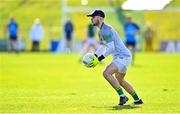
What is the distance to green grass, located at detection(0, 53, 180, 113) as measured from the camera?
55.8ft

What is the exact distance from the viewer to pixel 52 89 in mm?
22562

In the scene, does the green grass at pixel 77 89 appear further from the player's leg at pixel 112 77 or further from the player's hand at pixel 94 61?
the player's hand at pixel 94 61

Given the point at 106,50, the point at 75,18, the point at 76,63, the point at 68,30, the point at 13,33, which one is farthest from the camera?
the point at 75,18

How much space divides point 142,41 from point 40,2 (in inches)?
404

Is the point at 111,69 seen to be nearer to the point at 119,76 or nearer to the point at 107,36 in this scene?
the point at 119,76

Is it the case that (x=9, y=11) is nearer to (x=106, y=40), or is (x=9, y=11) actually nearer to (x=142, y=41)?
(x=142, y=41)

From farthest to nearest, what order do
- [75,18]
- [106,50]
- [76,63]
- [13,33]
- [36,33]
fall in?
[75,18] < [36,33] < [13,33] < [76,63] < [106,50]

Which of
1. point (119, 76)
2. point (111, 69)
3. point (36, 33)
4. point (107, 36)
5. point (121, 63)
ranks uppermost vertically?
point (107, 36)

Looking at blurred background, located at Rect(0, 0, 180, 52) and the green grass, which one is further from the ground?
the green grass

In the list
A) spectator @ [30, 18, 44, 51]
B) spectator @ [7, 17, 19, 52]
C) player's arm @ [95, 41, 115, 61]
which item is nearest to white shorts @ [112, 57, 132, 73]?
player's arm @ [95, 41, 115, 61]

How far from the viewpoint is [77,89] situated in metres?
22.6

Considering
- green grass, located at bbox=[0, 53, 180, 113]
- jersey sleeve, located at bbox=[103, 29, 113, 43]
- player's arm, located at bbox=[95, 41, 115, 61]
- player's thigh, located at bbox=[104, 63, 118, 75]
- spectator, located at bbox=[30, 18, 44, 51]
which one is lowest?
spectator, located at bbox=[30, 18, 44, 51]

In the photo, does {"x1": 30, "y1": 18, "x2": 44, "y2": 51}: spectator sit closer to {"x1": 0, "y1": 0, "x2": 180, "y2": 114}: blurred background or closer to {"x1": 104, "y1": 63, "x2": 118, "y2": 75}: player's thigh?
{"x1": 0, "y1": 0, "x2": 180, "y2": 114}: blurred background

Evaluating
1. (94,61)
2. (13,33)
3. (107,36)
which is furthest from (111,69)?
(13,33)
